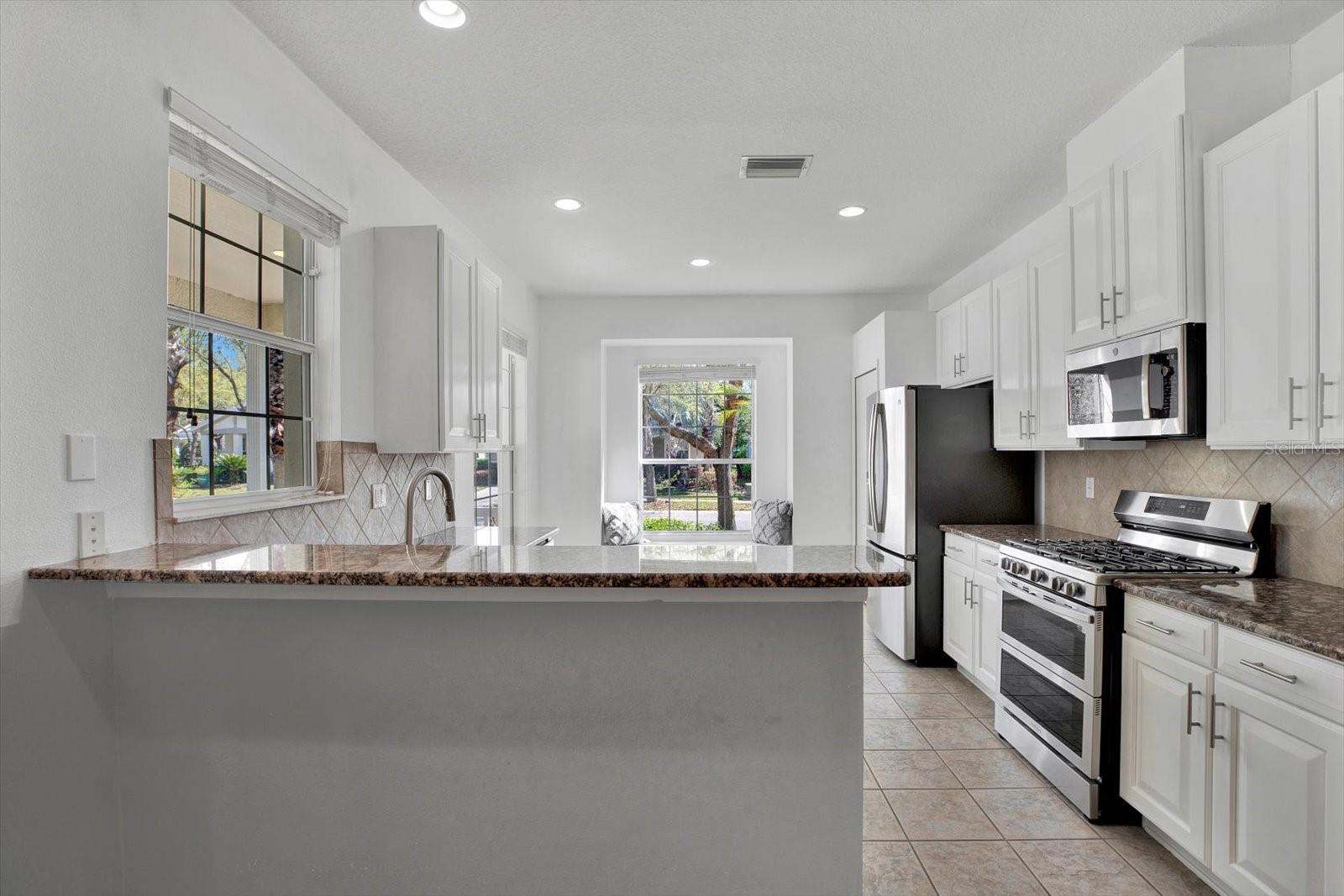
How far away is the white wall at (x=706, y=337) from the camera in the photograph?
5.48m

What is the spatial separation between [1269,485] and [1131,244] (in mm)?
927

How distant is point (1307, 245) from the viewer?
180 centimetres

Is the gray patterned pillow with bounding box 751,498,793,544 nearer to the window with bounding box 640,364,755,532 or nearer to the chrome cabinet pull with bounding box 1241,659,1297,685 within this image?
the window with bounding box 640,364,755,532

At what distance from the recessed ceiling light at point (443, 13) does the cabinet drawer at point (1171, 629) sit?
2682 mm

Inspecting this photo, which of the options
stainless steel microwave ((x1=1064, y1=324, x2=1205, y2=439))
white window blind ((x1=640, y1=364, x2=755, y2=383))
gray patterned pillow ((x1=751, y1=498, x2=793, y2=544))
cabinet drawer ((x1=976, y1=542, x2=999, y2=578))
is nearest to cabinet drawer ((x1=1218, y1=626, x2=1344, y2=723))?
stainless steel microwave ((x1=1064, y1=324, x2=1205, y2=439))

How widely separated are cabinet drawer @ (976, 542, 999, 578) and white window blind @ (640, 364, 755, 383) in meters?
2.77

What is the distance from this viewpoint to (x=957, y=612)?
3.92 m

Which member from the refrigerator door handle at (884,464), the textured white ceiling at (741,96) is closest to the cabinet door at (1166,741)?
the textured white ceiling at (741,96)

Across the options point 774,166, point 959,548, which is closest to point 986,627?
point 959,548

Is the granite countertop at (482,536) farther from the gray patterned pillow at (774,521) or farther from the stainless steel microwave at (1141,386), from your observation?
the stainless steel microwave at (1141,386)

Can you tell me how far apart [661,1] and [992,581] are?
2.87 meters

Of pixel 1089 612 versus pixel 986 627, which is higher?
pixel 1089 612

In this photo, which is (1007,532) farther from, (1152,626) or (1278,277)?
(1278,277)

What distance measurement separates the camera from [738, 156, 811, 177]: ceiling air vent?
292 centimetres
